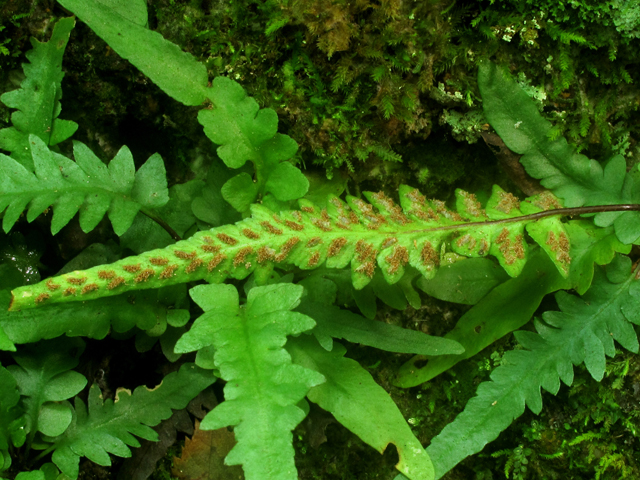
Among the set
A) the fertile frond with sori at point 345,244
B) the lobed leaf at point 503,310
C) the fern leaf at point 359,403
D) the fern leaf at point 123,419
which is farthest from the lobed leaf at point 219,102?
the lobed leaf at point 503,310

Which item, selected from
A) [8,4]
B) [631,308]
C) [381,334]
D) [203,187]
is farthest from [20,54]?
[631,308]

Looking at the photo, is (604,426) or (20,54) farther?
(604,426)

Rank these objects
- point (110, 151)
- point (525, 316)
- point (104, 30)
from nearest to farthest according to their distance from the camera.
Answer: point (104, 30) < point (525, 316) < point (110, 151)

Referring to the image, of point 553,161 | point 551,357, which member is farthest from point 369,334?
point 553,161

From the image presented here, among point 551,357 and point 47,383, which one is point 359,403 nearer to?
point 551,357

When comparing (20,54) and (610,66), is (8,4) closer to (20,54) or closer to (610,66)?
(20,54)

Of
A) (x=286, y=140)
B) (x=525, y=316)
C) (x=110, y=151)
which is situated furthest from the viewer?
(x=110, y=151)

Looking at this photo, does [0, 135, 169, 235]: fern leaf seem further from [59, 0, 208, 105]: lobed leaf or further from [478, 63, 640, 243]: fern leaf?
[478, 63, 640, 243]: fern leaf
